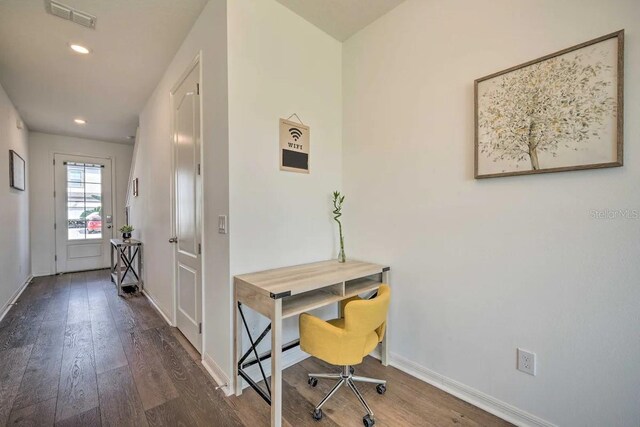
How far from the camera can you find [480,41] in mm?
1686

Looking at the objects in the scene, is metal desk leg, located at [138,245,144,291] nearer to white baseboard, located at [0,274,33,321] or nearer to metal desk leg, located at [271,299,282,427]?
white baseboard, located at [0,274,33,321]

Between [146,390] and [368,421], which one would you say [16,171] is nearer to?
[146,390]

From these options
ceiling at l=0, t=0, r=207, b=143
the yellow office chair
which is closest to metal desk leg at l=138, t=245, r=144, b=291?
ceiling at l=0, t=0, r=207, b=143

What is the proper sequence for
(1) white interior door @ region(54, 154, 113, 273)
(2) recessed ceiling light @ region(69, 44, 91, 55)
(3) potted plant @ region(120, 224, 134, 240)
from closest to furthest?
(2) recessed ceiling light @ region(69, 44, 91, 55) < (3) potted plant @ region(120, 224, 134, 240) < (1) white interior door @ region(54, 154, 113, 273)

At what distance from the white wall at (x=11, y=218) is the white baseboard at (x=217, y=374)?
2.87 m

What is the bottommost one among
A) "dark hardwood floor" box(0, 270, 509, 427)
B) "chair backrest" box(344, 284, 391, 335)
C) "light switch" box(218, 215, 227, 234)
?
"dark hardwood floor" box(0, 270, 509, 427)

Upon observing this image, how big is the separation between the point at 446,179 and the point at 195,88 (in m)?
2.15

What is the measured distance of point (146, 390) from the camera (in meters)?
1.86

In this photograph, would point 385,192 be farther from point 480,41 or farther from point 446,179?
point 480,41

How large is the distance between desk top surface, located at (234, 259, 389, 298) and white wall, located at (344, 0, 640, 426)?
0.97 feet

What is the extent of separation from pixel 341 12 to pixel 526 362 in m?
2.71

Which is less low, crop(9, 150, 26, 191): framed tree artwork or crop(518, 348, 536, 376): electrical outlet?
crop(9, 150, 26, 191): framed tree artwork

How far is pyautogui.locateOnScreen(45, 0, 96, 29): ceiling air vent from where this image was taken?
2.02m

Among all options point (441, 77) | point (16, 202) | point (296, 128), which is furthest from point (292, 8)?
point (16, 202)
